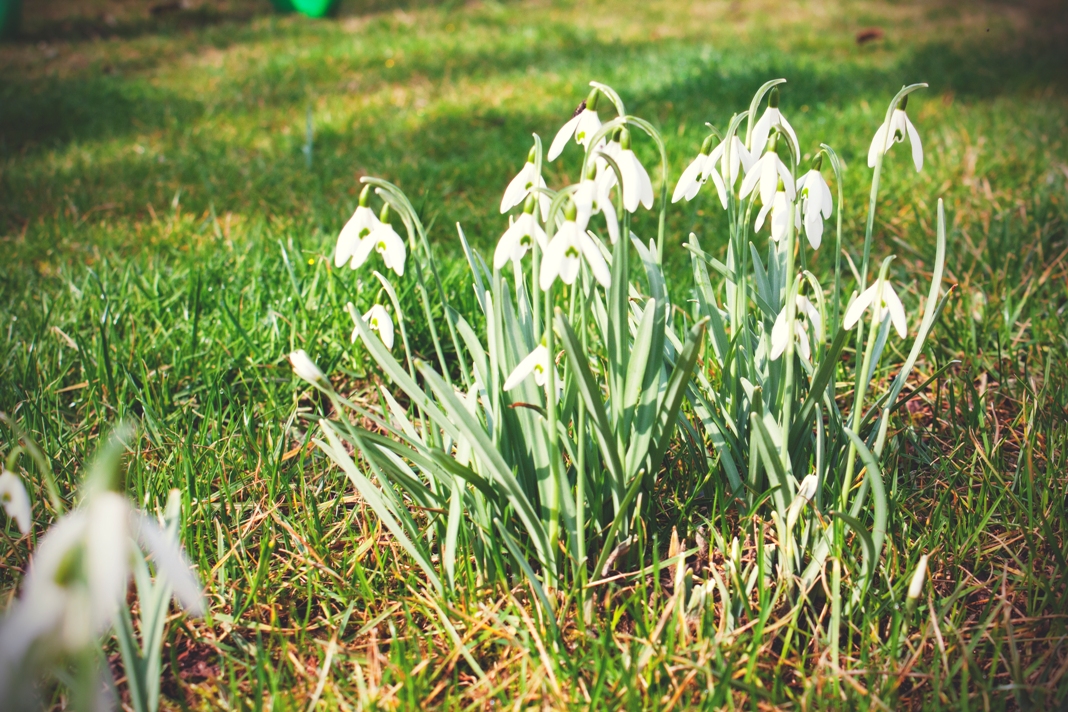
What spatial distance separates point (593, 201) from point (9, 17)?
7572 mm

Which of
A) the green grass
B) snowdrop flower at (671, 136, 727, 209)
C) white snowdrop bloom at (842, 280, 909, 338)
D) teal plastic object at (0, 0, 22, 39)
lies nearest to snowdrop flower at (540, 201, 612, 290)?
snowdrop flower at (671, 136, 727, 209)

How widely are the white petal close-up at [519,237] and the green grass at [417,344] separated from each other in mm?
534

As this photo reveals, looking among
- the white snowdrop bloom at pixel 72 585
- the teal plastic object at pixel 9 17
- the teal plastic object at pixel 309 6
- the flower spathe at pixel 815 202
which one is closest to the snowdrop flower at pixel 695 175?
the flower spathe at pixel 815 202

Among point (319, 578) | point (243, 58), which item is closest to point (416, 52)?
point (243, 58)

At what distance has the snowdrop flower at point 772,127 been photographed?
3.59 ft

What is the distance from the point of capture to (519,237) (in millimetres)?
1022

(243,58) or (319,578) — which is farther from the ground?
(243,58)

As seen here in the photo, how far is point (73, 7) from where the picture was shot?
7.77m

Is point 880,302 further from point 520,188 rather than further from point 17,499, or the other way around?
point 17,499

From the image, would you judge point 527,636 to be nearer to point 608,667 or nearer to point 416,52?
point 608,667

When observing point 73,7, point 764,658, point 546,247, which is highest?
point 73,7

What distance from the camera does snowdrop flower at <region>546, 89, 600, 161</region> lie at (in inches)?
41.5

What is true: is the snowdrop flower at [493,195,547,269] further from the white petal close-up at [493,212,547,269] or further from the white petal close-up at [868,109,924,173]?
the white petal close-up at [868,109,924,173]

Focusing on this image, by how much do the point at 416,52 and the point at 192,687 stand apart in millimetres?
5443
